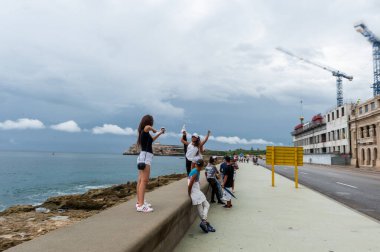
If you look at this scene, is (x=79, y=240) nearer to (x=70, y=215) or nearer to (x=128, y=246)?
(x=128, y=246)

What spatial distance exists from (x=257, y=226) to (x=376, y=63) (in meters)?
99.4

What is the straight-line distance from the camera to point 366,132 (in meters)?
55.1

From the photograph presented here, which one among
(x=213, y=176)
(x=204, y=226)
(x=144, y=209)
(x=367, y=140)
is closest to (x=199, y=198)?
(x=204, y=226)

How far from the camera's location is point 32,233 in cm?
603

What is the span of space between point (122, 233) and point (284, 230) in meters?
3.94

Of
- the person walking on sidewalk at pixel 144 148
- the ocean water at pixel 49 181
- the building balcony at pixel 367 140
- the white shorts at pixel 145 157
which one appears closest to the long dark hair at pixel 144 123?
the person walking on sidewalk at pixel 144 148

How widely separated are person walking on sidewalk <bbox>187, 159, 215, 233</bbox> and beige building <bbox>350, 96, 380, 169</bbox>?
49887 millimetres

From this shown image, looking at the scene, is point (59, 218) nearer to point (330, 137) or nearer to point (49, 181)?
point (49, 181)

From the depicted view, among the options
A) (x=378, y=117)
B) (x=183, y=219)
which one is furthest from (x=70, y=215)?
(x=378, y=117)

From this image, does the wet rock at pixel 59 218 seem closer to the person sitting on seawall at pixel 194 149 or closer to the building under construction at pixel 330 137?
the person sitting on seawall at pixel 194 149

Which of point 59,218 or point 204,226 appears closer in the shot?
point 204,226

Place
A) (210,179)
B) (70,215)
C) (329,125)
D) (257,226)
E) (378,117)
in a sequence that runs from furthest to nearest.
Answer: (329,125), (378,117), (210,179), (70,215), (257,226)

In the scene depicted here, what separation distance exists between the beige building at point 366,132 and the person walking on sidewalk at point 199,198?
49.9m

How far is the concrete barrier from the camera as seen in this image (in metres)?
3.53
